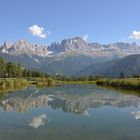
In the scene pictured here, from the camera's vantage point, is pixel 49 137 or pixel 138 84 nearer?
pixel 49 137

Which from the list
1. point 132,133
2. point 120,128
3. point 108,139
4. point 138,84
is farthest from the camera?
point 138,84

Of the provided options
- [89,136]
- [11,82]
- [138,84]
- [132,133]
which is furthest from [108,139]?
[11,82]

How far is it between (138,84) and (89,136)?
67.1m

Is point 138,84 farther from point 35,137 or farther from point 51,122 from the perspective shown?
point 35,137

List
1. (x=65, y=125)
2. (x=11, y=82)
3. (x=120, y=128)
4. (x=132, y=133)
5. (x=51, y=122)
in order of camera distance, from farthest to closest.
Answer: (x=11, y=82) < (x=51, y=122) < (x=65, y=125) < (x=120, y=128) < (x=132, y=133)

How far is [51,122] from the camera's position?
102 ft

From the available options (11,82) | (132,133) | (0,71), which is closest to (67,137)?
(132,133)

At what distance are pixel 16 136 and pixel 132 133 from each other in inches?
365

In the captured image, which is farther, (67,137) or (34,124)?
(34,124)

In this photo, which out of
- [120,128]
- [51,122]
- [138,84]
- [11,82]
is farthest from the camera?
[11,82]

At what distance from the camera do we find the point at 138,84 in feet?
289

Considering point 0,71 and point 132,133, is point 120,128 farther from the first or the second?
point 0,71

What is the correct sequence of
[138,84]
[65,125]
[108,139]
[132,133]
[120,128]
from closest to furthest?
1. [108,139]
2. [132,133]
3. [120,128]
4. [65,125]
5. [138,84]

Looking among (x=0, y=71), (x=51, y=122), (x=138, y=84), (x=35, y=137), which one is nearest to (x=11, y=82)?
(x=138, y=84)
